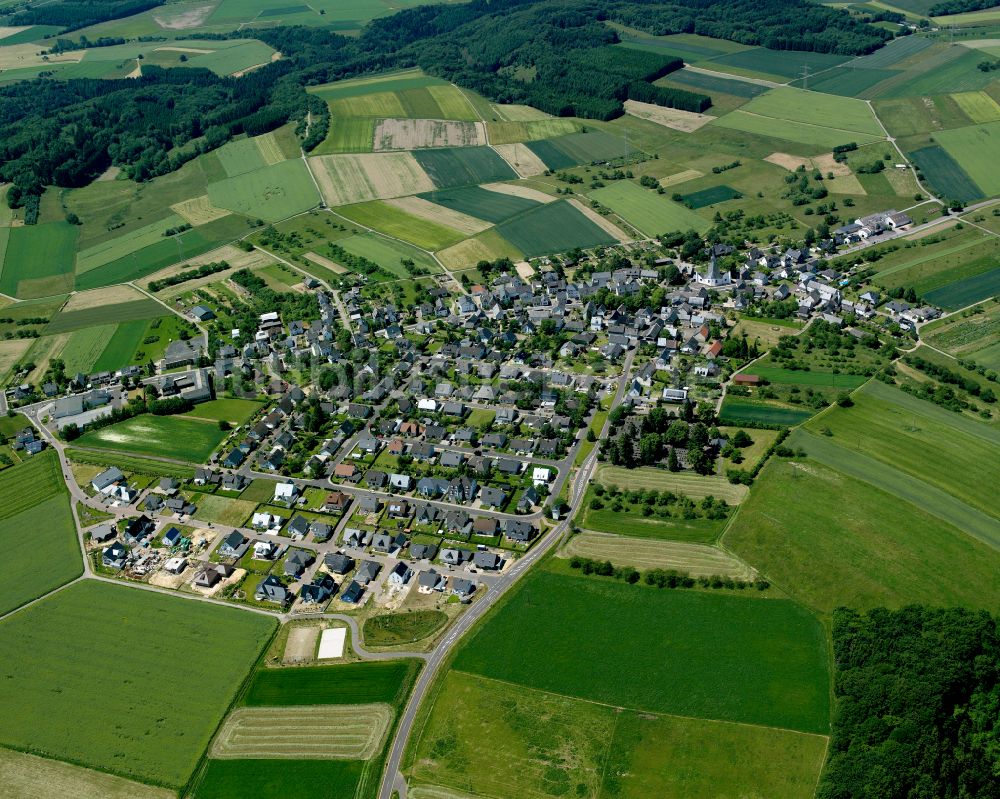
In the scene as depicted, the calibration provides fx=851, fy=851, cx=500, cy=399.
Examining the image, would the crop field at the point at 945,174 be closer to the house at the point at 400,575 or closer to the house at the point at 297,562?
the house at the point at 400,575

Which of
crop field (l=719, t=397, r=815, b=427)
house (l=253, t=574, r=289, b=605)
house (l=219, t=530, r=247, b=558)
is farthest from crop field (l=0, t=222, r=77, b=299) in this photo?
crop field (l=719, t=397, r=815, b=427)

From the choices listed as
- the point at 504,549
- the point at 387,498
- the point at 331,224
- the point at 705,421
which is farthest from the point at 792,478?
the point at 331,224

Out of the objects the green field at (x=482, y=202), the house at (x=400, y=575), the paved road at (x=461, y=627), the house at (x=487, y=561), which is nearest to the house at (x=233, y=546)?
the house at (x=400, y=575)

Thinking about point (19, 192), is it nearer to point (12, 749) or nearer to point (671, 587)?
point (12, 749)

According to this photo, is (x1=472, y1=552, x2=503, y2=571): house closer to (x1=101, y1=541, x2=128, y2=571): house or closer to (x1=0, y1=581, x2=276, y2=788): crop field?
(x1=0, y1=581, x2=276, y2=788): crop field

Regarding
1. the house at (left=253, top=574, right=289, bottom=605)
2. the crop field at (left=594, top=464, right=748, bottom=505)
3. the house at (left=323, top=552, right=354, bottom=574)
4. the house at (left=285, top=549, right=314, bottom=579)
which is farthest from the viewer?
the crop field at (left=594, top=464, right=748, bottom=505)

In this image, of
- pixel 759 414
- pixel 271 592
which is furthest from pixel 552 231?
pixel 271 592
